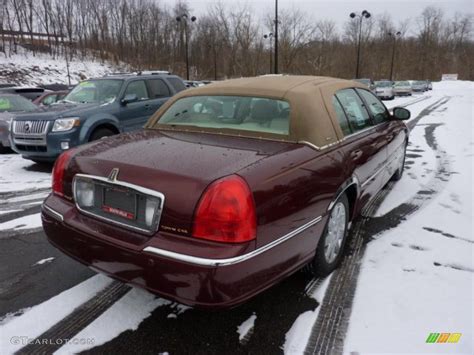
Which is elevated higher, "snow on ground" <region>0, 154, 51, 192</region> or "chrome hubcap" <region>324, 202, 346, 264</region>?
"chrome hubcap" <region>324, 202, 346, 264</region>

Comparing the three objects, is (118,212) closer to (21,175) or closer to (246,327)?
(246,327)

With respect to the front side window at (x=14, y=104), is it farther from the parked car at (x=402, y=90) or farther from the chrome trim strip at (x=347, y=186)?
the parked car at (x=402, y=90)

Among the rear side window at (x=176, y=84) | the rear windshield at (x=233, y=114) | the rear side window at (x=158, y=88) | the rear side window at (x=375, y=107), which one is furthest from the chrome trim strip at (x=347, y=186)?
the rear side window at (x=176, y=84)

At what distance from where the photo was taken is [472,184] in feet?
19.4

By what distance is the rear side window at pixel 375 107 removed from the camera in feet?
14.4

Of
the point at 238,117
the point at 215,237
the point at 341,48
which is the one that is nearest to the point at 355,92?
the point at 238,117

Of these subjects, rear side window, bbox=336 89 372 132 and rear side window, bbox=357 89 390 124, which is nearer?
rear side window, bbox=336 89 372 132

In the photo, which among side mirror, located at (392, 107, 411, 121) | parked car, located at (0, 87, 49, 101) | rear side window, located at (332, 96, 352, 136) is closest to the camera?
rear side window, located at (332, 96, 352, 136)

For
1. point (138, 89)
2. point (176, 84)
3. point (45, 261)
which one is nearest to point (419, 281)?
point (45, 261)

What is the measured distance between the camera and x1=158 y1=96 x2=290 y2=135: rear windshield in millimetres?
3088

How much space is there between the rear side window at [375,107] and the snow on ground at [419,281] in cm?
116

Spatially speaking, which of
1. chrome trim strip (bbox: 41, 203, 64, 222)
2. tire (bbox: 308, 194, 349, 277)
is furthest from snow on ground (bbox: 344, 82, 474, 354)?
chrome trim strip (bbox: 41, 203, 64, 222)

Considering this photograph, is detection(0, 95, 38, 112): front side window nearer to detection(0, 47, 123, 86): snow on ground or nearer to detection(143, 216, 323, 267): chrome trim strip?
detection(143, 216, 323, 267): chrome trim strip

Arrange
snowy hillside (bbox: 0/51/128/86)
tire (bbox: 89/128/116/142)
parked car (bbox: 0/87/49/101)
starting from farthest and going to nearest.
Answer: snowy hillside (bbox: 0/51/128/86) < parked car (bbox: 0/87/49/101) < tire (bbox: 89/128/116/142)
